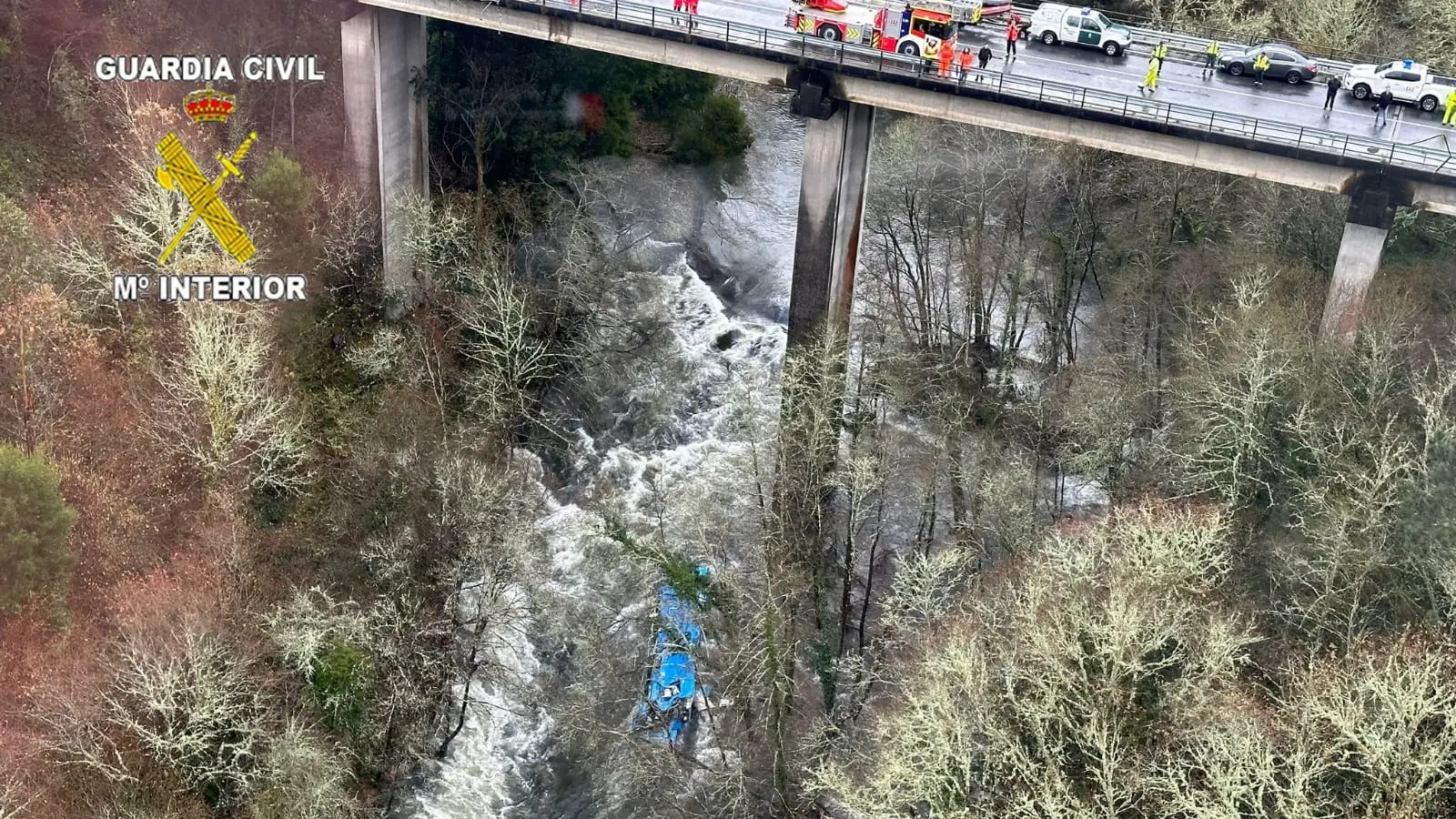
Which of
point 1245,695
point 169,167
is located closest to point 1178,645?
point 1245,695

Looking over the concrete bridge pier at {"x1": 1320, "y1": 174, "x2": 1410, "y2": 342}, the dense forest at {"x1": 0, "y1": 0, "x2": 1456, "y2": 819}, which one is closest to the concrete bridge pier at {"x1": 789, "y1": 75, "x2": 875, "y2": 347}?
the dense forest at {"x1": 0, "y1": 0, "x2": 1456, "y2": 819}

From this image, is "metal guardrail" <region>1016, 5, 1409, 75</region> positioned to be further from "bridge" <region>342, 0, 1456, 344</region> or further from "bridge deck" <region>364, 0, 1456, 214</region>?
"bridge deck" <region>364, 0, 1456, 214</region>

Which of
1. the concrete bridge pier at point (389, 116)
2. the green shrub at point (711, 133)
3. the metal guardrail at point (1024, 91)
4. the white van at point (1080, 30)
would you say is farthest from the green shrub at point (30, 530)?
the green shrub at point (711, 133)

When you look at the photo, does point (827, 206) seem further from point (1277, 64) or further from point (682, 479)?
point (1277, 64)

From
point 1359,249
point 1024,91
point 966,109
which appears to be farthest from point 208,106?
point 1359,249

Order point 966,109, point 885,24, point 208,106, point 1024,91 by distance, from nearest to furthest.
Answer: point 1024,91 < point 966,109 < point 885,24 < point 208,106

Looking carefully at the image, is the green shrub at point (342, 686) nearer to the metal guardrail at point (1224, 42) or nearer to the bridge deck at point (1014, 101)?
the bridge deck at point (1014, 101)
